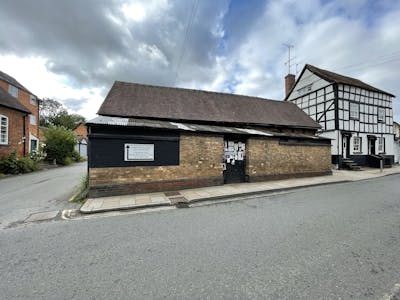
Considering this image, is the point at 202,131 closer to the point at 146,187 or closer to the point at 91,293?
the point at 146,187

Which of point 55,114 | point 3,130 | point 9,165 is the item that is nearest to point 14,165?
point 9,165

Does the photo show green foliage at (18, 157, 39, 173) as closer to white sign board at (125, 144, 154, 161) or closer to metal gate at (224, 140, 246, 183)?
white sign board at (125, 144, 154, 161)

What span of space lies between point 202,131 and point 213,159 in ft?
4.68

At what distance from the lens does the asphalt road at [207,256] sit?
2336 millimetres

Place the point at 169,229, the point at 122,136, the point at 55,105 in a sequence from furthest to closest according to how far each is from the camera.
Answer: the point at 55,105 → the point at 122,136 → the point at 169,229

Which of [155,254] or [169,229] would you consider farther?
[169,229]

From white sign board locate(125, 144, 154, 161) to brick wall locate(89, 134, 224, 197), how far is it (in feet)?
1.24

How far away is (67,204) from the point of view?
6.36 m

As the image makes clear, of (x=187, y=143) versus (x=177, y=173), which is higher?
(x=187, y=143)

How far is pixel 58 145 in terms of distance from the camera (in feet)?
68.4

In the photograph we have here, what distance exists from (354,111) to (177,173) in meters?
18.9

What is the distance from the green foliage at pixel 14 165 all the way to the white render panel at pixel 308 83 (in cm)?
2615

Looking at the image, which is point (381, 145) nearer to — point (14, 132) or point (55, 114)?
point (14, 132)

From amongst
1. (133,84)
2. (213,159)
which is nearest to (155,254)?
(213,159)
